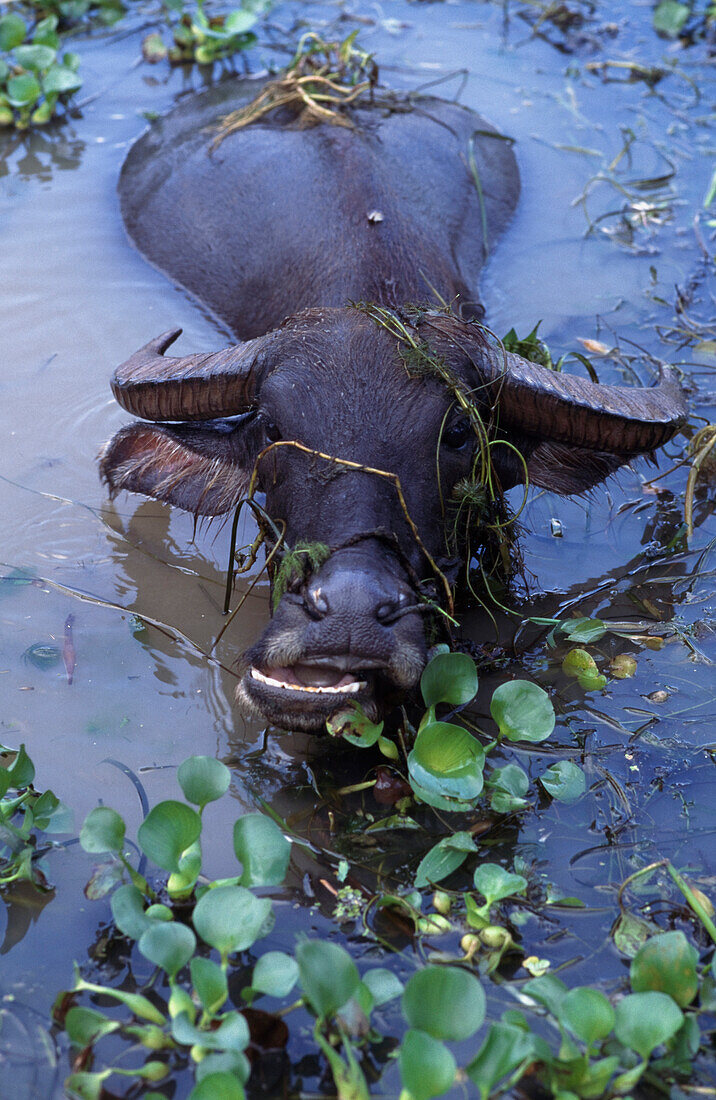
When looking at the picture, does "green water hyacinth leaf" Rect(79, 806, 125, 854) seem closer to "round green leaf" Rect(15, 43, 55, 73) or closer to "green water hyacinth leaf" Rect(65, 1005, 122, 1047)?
"green water hyacinth leaf" Rect(65, 1005, 122, 1047)

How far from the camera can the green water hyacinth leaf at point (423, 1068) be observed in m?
1.84

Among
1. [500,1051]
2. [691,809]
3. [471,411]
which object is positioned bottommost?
[691,809]

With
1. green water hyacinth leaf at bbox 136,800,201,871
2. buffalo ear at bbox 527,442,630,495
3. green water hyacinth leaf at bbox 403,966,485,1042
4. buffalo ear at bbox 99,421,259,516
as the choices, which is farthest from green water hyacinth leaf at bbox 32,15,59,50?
green water hyacinth leaf at bbox 403,966,485,1042

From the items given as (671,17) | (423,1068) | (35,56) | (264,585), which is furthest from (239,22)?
(423,1068)

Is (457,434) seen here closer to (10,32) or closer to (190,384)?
(190,384)

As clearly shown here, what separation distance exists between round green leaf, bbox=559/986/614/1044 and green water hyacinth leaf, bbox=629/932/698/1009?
A: 201 mm

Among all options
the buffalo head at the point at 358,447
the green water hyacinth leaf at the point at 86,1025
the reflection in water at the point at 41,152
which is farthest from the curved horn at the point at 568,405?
the reflection in water at the point at 41,152

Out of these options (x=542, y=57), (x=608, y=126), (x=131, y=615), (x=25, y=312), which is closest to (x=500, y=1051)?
(x=131, y=615)

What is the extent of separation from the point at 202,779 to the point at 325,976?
0.63 m

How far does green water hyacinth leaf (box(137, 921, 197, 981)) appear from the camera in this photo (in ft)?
6.97

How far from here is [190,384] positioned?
3.37 metres

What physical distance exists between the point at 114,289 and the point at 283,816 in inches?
132

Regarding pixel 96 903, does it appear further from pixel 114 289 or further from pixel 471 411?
pixel 114 289

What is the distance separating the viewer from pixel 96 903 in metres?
2.51
